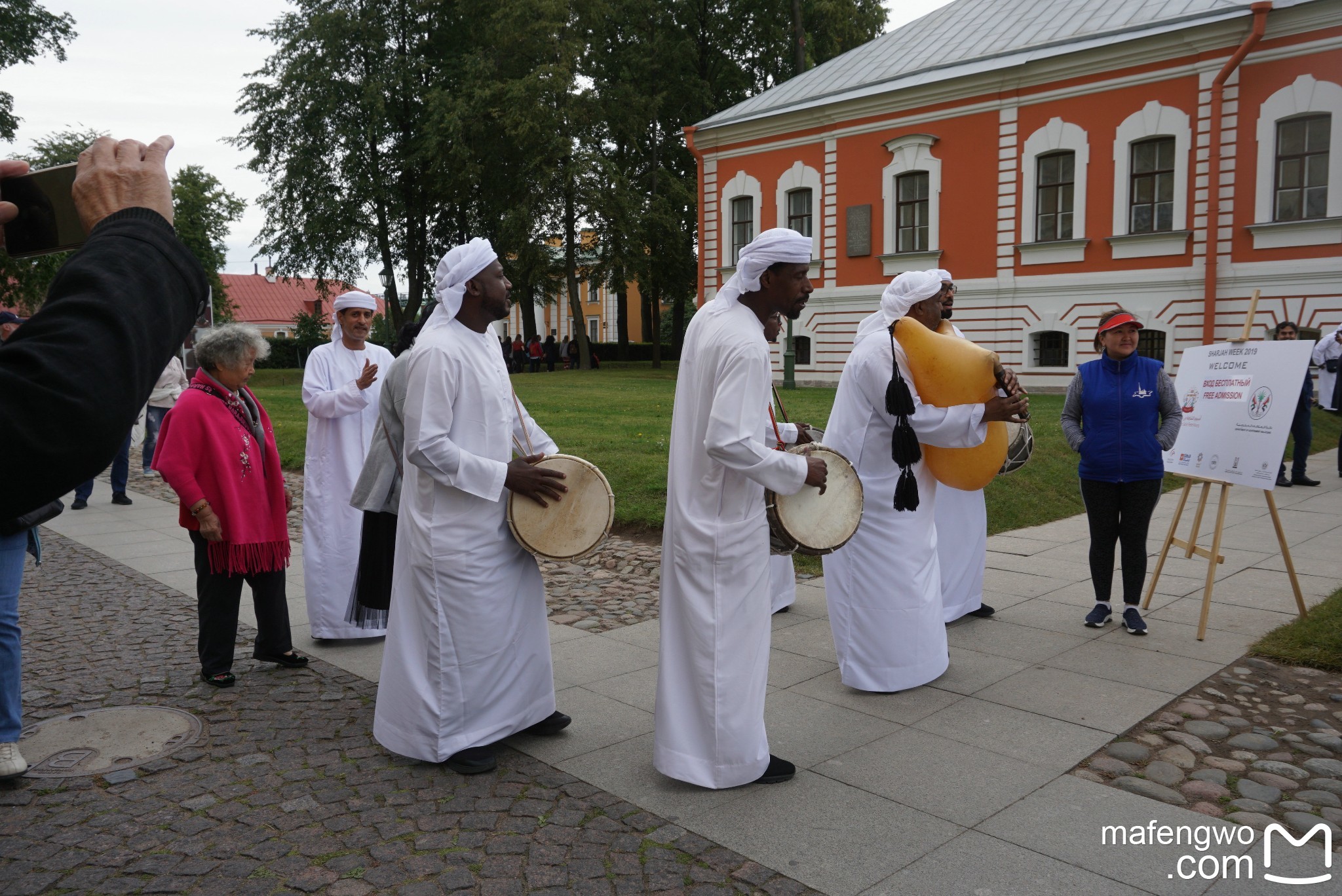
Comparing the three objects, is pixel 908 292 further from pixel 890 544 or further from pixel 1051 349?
pixel 1051 349

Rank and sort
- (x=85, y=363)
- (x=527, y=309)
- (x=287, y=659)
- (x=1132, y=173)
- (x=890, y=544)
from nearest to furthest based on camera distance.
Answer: (x=85, y=363) < (x=890, y=544) < (x=287, y=659) < (x=1132, y=173) < (x=527, y=309)

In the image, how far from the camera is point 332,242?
36500mm

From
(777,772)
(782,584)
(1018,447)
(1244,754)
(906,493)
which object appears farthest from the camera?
(782,584)

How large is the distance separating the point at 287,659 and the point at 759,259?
3.60m

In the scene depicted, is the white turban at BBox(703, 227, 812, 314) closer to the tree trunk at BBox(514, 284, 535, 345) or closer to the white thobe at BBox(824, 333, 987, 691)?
the white thobe at BBox(824, 333, 987, 691)

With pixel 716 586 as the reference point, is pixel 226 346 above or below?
above

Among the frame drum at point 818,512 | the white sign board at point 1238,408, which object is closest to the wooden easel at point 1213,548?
the white sign board at point 1238,408

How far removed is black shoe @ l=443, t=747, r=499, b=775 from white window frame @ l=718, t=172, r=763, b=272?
25.1m

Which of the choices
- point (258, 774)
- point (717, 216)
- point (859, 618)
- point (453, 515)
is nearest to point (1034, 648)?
point (859, 618)

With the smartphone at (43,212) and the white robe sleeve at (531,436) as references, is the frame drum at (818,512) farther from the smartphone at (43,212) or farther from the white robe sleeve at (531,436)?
the smartphone at (43,212)

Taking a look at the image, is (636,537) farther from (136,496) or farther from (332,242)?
(332,242)

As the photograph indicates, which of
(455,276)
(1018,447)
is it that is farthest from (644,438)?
(455,276)

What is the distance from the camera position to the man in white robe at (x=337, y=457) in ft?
20.8

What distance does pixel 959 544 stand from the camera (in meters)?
6.54
